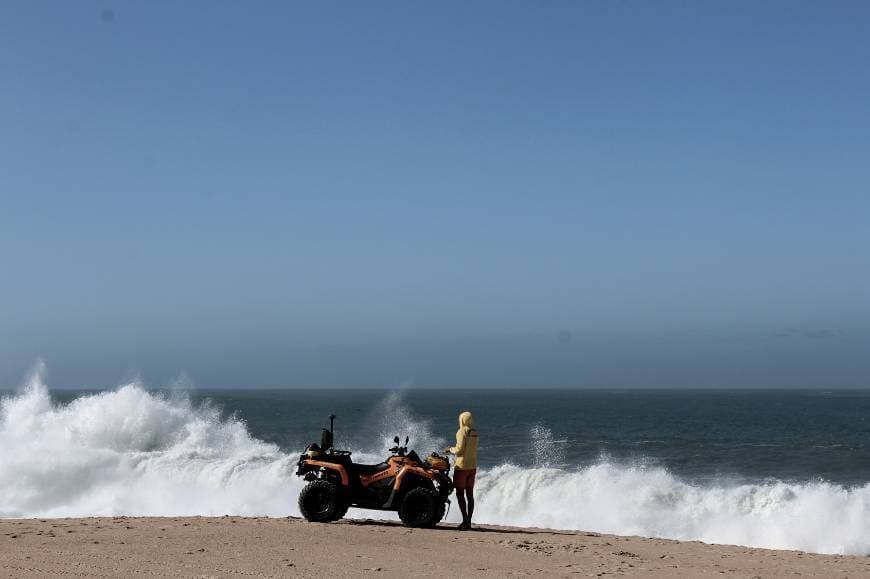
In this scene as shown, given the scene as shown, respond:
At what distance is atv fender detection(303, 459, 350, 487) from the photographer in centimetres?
1283

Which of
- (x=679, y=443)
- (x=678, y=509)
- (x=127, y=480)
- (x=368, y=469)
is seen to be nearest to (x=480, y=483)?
(x=678, y=509)

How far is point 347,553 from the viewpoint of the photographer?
1019 centimetres

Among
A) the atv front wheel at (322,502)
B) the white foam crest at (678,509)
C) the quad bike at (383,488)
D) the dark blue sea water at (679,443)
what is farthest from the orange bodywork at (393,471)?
the dark blue sea water at (679,443)

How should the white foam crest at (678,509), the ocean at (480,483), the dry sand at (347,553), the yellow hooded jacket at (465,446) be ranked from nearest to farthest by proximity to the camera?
the dry sand at (347,553), the yellow hooded jacket at (465,446), the white foam crest at (678,509), the ocean at (480,483)

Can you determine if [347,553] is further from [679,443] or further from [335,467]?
[679,443]

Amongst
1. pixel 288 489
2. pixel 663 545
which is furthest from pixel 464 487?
pixel 288 489

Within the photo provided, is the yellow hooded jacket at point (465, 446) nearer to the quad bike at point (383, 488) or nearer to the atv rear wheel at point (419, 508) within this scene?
the quad bike at point (383, 488)

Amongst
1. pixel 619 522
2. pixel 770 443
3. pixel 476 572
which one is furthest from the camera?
pixel 770 443

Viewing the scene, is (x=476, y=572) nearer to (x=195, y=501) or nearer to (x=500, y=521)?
(x=500, y=521)

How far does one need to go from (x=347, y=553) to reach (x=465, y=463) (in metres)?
2.88

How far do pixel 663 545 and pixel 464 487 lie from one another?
285cm

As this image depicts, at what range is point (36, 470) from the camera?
21344mm

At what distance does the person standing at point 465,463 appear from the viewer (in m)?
12.5

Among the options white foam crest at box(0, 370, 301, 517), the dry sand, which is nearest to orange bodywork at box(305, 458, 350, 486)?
the dry sand
